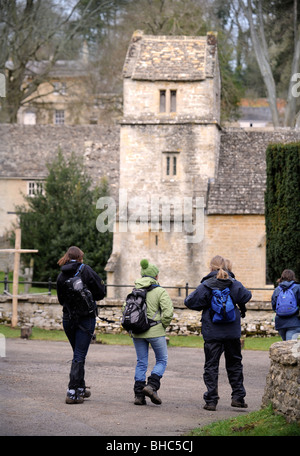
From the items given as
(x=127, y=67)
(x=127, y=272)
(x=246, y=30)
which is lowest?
(x=127, y=272)

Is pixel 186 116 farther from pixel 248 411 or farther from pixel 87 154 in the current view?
Result: pixel 248 411

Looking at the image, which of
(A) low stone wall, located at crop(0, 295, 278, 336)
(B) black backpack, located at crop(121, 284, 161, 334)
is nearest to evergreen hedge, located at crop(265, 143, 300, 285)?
(A) low stone wall, located at crop(0, 295, 278, 336)

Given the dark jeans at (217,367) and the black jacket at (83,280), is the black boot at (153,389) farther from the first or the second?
the black jacket at (83,280)

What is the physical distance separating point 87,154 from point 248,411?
105 feet

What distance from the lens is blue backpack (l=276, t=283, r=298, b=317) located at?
12625mm

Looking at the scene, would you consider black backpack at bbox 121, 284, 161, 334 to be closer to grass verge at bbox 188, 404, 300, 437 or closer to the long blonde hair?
the long blonde hair

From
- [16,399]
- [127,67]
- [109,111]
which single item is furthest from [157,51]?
[16,399]

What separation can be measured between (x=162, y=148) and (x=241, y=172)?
11.0 ft

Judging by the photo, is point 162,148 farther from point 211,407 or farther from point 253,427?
point 253,427

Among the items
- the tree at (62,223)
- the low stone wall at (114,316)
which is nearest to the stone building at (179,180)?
the tree at (62,223)

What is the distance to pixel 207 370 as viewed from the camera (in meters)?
10.4

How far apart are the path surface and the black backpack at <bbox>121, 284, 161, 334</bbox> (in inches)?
39.1

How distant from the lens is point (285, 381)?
29.3 feet
